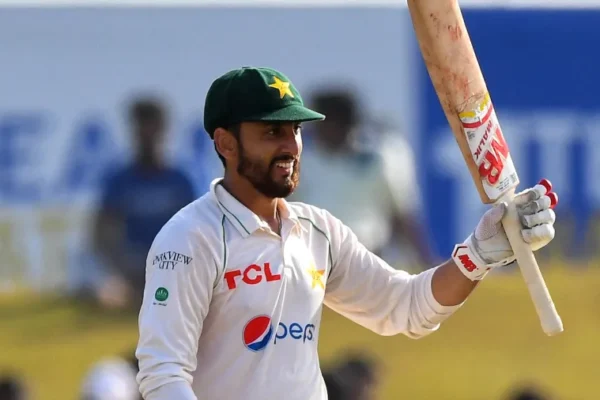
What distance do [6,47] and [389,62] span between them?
7.18 ft

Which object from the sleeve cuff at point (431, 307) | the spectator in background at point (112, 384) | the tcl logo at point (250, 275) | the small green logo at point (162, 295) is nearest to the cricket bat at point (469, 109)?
the sleeve cuff at point (431, 307)

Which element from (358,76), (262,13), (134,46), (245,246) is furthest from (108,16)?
(245,246)

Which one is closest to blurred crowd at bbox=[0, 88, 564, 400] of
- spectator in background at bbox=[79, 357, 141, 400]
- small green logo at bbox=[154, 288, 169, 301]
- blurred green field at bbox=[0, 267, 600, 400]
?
blurred green field at bbox=[0, 267, 600, 400]

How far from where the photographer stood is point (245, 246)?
4.13 m

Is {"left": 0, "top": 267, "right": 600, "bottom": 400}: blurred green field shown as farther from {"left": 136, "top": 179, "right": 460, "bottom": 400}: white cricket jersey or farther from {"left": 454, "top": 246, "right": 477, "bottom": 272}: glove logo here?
{"left": 136, "top": 179, "right": 460, "bottom": 400}: white cricket jersey

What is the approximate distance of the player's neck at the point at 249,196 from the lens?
13.9 ft

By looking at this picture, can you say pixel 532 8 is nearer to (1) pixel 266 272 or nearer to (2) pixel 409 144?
(2) pixel 409 144

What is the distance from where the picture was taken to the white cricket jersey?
3990 mm

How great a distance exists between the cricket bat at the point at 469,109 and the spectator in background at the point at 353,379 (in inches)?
121

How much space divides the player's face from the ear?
39mm

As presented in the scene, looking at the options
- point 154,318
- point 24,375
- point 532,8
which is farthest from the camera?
point 532,8

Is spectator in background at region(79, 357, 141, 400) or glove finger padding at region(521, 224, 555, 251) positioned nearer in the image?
glove finger padding at region(521, 224, 555, 251)

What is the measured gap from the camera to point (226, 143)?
13.8 feet

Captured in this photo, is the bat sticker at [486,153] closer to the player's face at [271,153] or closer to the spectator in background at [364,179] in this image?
the player's face at [271,153]
